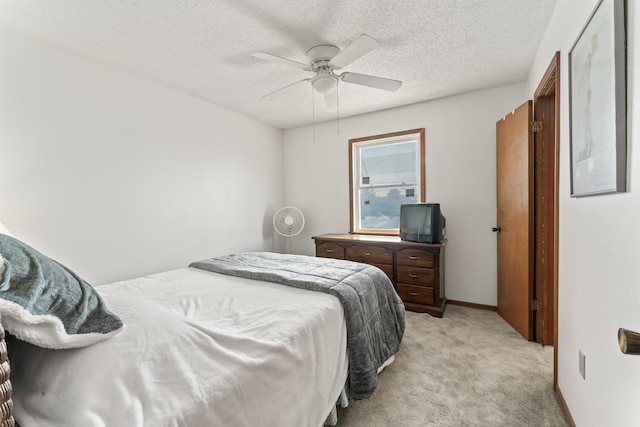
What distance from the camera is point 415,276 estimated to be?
2.98 meters

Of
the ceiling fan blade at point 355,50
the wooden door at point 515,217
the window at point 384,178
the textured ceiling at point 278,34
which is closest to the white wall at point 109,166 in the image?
the textured ceiling at point 278,34

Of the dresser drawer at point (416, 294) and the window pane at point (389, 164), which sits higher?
the window pane at point (389, 164)

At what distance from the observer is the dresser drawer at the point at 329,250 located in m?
3.45

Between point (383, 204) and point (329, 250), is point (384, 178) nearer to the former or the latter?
point (383, 204)

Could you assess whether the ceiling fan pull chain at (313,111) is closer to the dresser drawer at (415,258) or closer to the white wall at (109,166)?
the white wall at (109,166)

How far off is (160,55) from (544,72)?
3.08m

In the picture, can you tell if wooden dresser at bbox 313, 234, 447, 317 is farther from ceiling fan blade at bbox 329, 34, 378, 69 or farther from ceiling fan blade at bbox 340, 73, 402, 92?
ceiling fan blade at bbox 329, 34, 378, 69

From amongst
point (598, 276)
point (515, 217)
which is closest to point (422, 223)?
point (515, 217)

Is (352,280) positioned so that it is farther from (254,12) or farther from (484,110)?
(484,110)

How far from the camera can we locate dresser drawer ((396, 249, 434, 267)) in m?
2.90

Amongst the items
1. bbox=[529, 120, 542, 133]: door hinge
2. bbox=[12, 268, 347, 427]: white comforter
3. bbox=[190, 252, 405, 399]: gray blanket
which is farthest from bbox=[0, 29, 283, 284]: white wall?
bbox=[529, 120, 542, 133]: door hinge

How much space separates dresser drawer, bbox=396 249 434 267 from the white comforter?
171 cm

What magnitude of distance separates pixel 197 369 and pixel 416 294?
8.53 feet

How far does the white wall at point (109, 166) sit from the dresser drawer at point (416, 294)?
2205 millimetres
